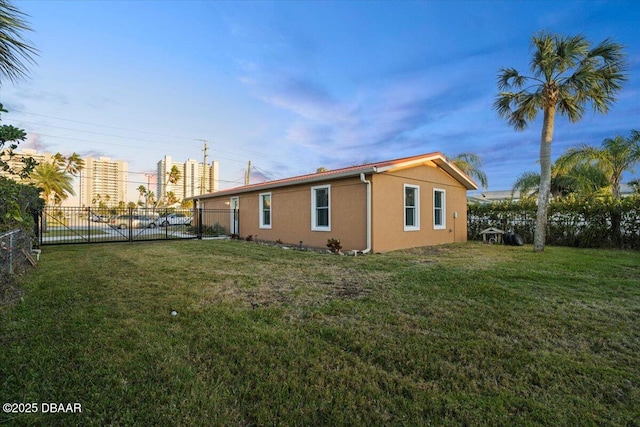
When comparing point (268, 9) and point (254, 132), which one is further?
point (254, 132)

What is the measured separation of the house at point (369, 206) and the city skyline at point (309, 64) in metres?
3.41

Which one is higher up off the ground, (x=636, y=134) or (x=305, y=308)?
(x=636, y=134)

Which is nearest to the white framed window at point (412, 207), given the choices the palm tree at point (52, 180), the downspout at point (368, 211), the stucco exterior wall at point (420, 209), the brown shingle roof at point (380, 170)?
the stucco exterior wall at point (420, 209)

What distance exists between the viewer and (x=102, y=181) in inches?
2034

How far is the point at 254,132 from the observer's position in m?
18.1

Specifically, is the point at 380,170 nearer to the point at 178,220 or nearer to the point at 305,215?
the point at 305,215

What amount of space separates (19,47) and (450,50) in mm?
13882

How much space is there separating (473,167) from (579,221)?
32.9 ft

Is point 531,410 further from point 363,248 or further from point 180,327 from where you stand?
point 363,248

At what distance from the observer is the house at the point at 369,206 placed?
9641 millimetres

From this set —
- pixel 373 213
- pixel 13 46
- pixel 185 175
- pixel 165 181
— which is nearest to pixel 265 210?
pixel 373 213

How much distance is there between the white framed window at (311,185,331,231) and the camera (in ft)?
35.3

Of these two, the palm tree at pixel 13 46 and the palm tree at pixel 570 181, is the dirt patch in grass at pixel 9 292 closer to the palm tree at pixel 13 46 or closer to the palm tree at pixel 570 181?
the palm tree at pixel 13 46

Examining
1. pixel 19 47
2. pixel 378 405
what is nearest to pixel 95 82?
pixel 19 47
